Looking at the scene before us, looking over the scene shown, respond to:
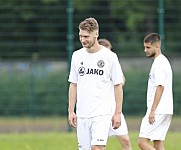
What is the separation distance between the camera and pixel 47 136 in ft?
59.9

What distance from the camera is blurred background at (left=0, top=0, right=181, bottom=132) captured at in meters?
22.5

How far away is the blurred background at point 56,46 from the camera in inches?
887

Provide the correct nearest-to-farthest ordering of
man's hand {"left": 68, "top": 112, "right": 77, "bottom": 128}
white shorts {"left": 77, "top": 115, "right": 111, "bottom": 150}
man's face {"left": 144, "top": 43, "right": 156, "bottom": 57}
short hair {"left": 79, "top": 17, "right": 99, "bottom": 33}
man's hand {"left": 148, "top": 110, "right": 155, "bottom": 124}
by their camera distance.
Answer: short hair {"left": 79, "top": 17, "right": 99, "bottom": 33}, white shorts {"left": 77, "top": 115, "right": 111, "bottom": 150}, man's hand {"left": 68, "top": 112, "right": 77, "bottom": 128}, man's hand {"left": 148, "top": 110, "right": 155, "bottom": 124}, man's face {"left": 144, "top": 43, "right": 156, "bottom": 57}

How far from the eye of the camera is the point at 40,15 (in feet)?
76.6

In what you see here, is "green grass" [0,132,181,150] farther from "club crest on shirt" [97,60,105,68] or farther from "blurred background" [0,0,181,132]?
"club crest on shirt" [97,60,105,68]

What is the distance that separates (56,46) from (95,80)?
43.3 feet

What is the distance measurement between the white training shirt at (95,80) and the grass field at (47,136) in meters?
4.73

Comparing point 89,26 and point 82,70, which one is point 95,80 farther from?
point 89,26

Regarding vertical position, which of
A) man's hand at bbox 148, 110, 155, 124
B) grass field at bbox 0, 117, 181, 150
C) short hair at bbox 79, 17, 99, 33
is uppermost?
short hair at bbox 79, 17, 99, 33

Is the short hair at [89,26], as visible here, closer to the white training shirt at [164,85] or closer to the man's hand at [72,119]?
the man's hand at [72,119]

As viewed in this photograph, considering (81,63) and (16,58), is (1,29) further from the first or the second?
(81,63)

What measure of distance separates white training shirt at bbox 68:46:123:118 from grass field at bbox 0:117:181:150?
15.5ft

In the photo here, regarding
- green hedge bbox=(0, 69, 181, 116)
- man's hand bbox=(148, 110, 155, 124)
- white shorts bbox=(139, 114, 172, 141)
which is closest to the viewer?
man's hand bbox=(148, 110, 155, 124)

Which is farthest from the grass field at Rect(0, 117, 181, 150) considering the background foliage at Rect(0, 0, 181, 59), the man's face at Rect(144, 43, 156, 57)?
the man's face at Rect(144, 43, 156, 57)
